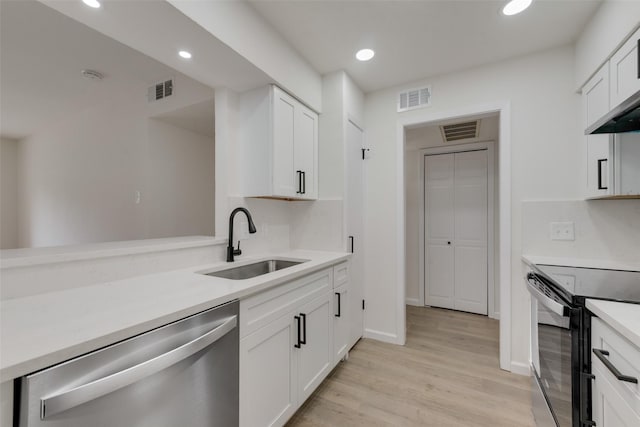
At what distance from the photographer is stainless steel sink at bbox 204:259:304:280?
5.76ft

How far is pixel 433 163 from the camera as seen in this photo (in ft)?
12.0

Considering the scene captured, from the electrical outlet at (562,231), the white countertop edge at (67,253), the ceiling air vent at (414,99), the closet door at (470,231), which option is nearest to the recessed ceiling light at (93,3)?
the white countertop edge at (67,253)

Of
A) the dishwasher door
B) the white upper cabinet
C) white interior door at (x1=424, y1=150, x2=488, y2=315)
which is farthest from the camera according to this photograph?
white interior door at (x1=424, y1=150, x2=488, y2=315)

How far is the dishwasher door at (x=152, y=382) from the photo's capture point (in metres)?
0.64

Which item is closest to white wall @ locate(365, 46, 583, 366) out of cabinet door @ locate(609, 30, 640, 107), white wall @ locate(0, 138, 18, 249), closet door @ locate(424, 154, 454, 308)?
cabinet door @ locate(609, 30, 640, 107)

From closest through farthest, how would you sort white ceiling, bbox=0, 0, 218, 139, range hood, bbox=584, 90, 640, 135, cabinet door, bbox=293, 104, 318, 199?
1. range hood, bbox=584, 90, 640, 135
2. white ceiling, bbox=0, 0, 218, 139
3. cabinet door, bbox=293, 104, 318, 199

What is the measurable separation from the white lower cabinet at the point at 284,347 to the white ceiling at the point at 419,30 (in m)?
1.71

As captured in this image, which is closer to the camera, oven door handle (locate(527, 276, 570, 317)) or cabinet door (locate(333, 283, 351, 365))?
oven door handle (locate(527, 276, 570, 317))

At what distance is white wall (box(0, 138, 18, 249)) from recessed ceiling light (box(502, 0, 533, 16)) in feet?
24.8

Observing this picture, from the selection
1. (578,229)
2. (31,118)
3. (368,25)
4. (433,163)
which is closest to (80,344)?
(368,25)

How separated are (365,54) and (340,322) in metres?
2.17

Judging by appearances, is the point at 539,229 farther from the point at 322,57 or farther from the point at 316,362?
the point at 322,57

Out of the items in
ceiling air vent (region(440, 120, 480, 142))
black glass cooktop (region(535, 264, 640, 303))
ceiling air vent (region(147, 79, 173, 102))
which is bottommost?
black glass cooktop (region(535, 264, 640, 303))

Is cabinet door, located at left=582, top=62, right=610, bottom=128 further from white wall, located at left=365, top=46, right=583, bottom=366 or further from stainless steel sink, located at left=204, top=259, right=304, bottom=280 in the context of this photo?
stainless steel sink, located at left=204, top=259, right=304, bottom=280
